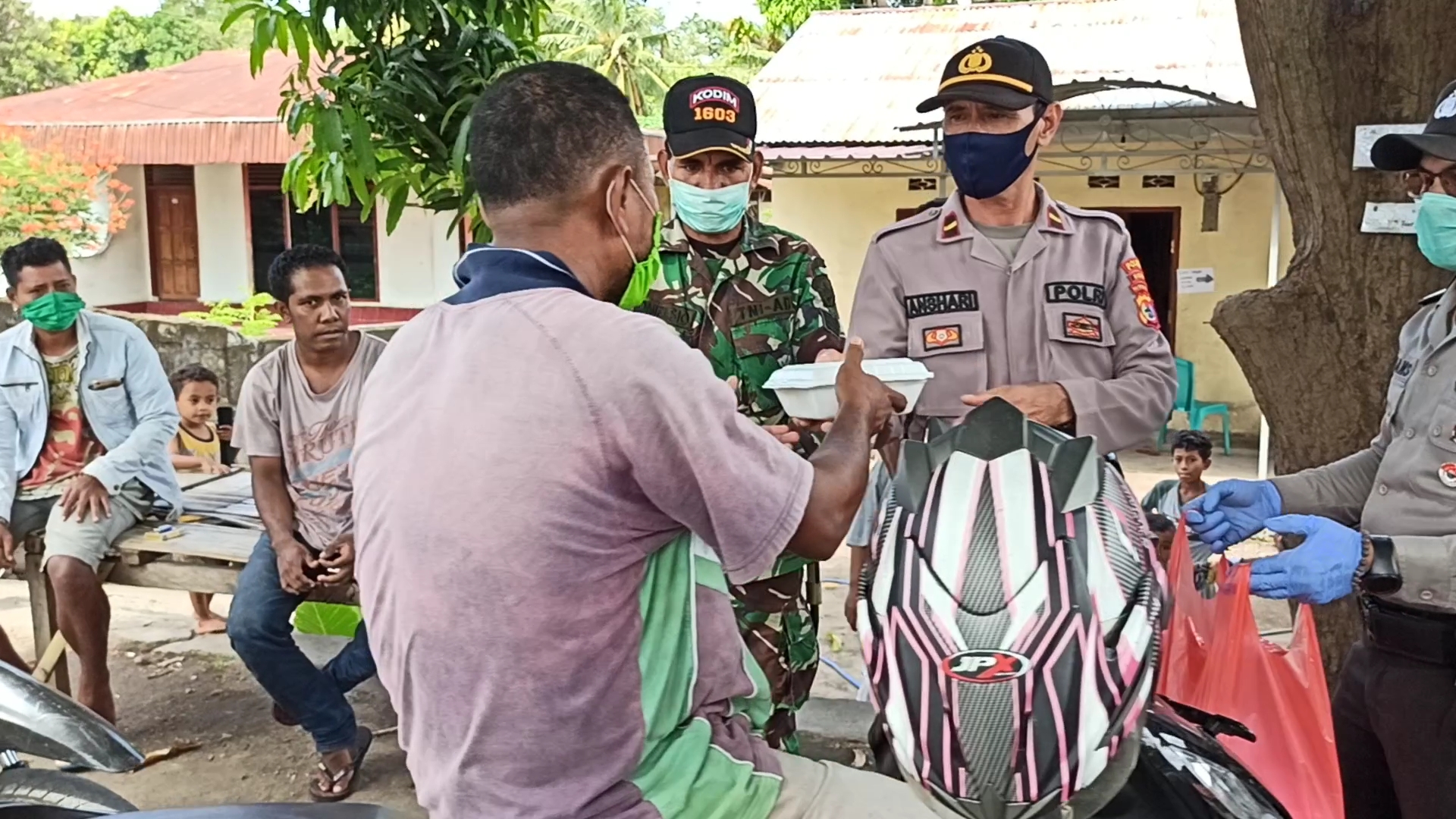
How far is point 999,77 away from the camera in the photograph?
244cm

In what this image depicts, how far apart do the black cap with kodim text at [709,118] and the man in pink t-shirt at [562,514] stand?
57.3 inches

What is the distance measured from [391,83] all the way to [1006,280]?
6.31 feet

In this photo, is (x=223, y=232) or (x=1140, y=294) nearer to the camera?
(x=1140, y=294)

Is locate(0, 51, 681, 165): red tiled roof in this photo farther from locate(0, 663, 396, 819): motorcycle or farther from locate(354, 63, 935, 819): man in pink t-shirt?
locate(354, 63, 935, 819): man in pink t-shirt

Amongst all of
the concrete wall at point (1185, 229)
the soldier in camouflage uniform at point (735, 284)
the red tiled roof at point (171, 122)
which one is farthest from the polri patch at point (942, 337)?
the red tiled roof at point (171, 122)

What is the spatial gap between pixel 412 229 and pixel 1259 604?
432 inches

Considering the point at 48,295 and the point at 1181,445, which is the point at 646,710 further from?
the point at 1181,445

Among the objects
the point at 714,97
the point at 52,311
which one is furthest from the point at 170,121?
the point at 714,97

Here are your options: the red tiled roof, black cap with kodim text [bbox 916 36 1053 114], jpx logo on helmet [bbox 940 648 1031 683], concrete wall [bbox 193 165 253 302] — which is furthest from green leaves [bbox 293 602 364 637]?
concrete wall [bbox 193 165 253 302]

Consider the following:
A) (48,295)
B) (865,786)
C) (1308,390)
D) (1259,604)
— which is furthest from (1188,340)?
(865,786)

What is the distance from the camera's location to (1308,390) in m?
2.90

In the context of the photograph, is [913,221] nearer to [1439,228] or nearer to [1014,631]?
[1439,228]

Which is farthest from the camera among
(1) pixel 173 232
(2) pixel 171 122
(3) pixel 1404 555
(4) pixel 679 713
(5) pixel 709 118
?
(1) pixel 173 232

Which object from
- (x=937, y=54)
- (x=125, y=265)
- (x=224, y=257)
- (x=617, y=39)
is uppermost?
(x=617, y=39)
